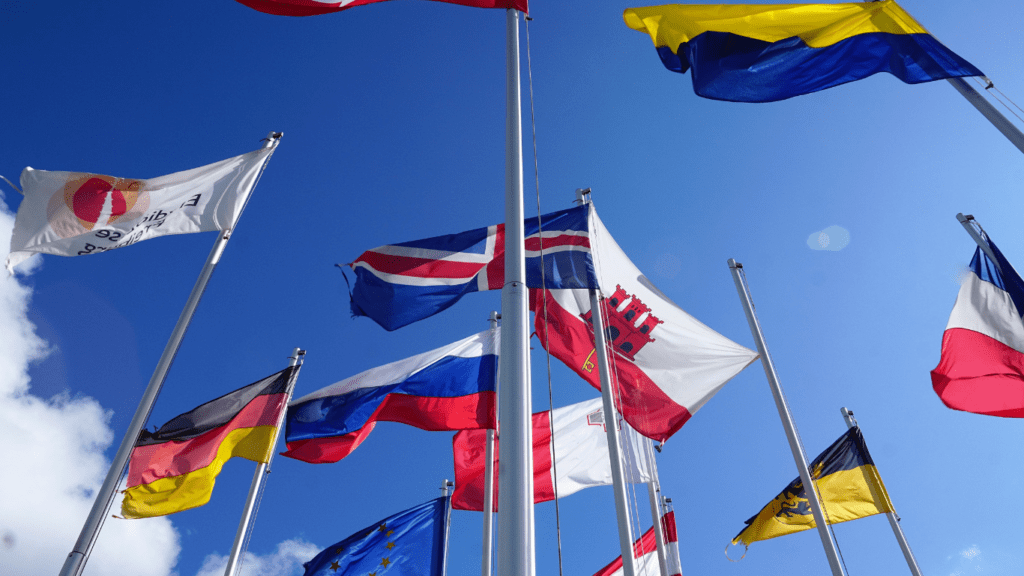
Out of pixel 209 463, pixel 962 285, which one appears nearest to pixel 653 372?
pixel 962 285

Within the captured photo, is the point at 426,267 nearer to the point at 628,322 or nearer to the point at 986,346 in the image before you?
the point at 628,322

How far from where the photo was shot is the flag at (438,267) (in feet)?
28.5

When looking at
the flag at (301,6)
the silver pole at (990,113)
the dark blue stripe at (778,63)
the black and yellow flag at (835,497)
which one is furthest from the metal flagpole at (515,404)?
the black and yellow flag at (835,497)

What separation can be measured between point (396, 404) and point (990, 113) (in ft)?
29.5

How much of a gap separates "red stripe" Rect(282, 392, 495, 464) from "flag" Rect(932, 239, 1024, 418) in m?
6.79

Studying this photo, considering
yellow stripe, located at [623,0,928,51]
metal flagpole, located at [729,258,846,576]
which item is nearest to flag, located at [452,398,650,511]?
metal flagpole, located at [729,258,846,576]

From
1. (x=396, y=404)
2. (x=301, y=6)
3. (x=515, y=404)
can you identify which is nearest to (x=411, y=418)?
(x=396, y=404)

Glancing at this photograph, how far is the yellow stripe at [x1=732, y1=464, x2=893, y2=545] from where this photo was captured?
1094 cm

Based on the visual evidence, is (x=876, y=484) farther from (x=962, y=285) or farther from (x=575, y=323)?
(x=575, y=323)

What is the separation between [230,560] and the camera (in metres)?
10.2

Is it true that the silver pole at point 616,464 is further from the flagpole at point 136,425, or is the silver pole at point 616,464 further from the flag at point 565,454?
the flagpole at point 136,425

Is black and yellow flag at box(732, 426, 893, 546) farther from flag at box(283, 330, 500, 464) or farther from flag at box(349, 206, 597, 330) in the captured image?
flag at box(349, 206, 597, 330)

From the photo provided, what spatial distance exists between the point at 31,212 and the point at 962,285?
13.3m

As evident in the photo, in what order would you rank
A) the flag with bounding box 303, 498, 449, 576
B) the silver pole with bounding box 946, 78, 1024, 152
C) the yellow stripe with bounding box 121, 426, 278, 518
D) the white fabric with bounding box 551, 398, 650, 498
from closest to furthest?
the silver pole with bounding box 946, 78, 1024, 152, the yellow stripe with bounding box 121, 426, 278, 518, the flag with bounding box 303, 498, 449, 576, the white fabric with bounding box 551, 398, 650, 498
